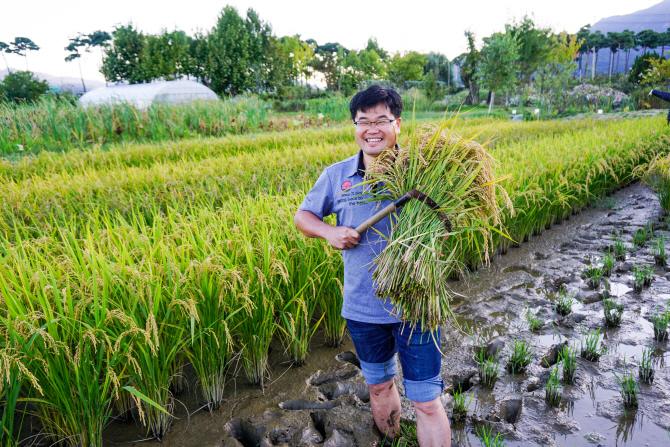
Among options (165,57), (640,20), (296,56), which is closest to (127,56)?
(165,57)

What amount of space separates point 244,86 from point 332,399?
100ft

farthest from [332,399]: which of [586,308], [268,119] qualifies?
[268,119]

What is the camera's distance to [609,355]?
2.37m

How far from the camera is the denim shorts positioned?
1476 millimetres

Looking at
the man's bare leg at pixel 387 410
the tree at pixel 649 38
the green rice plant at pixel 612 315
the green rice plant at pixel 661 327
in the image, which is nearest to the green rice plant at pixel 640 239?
the green rice plant at pixel 612 315

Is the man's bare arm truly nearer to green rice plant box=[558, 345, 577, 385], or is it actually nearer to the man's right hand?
the man's right hand

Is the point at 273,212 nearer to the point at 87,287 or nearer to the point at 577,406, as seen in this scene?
the point at 87,287

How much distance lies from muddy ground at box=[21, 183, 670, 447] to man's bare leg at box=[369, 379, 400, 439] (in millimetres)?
97

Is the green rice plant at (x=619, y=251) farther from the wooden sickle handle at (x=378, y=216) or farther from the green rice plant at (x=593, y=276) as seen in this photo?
the wooden sickle handle at (x=378, y=216)

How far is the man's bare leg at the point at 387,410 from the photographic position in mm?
1717

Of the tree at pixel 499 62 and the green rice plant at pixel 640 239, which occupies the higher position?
the tree at pixel 499 62

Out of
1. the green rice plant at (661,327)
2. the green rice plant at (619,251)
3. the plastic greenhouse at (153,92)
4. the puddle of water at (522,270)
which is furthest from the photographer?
the plastic greenhouse at (153,92)

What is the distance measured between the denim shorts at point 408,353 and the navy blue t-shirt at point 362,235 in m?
0.06

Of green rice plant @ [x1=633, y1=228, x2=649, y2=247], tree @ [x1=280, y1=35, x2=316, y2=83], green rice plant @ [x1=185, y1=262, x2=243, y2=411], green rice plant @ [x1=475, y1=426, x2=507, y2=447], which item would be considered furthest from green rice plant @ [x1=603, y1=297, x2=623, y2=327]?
tree @ [x1=280, y1=35, x2=316, y2=83]
